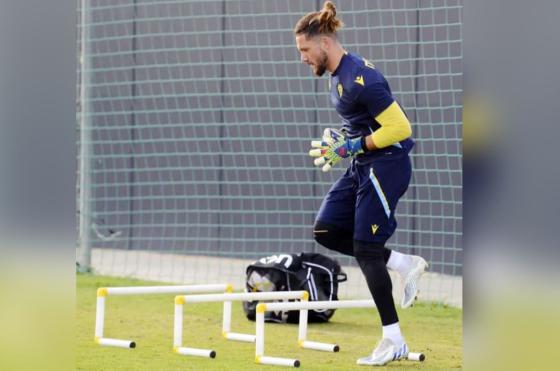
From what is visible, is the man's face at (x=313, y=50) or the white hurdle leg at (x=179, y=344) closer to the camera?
the man's face at (x=313, y=50)

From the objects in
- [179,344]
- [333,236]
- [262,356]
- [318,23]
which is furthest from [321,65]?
[179,344]

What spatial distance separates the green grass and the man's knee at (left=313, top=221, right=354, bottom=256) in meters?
0.59

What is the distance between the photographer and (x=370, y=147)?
15.9 ft

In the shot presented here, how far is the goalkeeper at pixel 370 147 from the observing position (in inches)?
189

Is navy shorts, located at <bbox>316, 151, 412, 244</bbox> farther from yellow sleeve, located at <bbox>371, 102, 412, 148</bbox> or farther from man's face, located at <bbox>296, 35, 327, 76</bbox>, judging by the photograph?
man's face, located at <bbox>296, 35, 327, 76</bbox>

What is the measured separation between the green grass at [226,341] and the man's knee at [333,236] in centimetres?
59

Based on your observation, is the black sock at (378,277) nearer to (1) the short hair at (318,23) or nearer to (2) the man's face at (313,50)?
(2) the man's face at (313,50)

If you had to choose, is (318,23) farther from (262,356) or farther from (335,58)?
(262,356)

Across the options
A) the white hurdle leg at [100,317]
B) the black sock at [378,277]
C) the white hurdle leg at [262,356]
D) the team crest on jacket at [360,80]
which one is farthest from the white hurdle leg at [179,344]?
the team crest on jacket at [360,80]

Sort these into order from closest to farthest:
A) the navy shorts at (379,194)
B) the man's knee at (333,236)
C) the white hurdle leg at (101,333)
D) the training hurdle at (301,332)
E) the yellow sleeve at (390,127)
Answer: the yellow sleeve at (390,127) → the navy shorts at (379,194) → the training hurdle at (301,332) → the man's knee at (333,236) → the white hurdle leg at (101,333)

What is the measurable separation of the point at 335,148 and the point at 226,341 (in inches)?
61.4

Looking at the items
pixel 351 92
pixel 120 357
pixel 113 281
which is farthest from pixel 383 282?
pixel 113 281

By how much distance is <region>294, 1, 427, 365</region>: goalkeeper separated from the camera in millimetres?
4809
